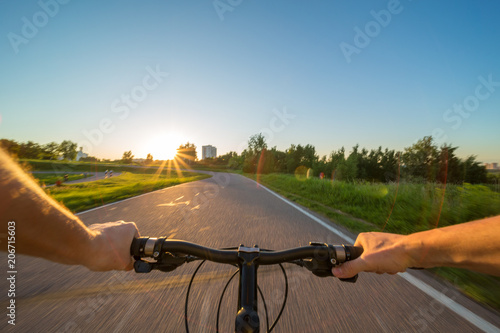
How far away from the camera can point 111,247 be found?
1104 mm

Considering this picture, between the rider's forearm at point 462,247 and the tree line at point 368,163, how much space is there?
117 feet

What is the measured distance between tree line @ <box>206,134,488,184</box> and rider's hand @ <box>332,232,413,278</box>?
35.5 metres

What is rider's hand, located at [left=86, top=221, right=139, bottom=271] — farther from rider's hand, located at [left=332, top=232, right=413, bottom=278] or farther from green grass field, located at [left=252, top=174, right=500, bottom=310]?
green grass field, located at [left=252, top=174, right=500, bottom=310]

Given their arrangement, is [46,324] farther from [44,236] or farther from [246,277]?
[246,277]

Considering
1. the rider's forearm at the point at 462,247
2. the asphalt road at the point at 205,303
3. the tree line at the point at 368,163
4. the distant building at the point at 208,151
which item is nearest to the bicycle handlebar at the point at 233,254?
the rider's forearm at the point at 462,247

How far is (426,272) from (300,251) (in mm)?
3331

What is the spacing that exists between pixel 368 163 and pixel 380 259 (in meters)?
71.9

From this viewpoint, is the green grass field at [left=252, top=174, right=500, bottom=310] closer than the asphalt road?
No

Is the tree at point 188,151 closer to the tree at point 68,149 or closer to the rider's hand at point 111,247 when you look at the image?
the tree at point 68,149

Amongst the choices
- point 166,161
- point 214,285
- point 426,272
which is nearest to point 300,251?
point 214,285

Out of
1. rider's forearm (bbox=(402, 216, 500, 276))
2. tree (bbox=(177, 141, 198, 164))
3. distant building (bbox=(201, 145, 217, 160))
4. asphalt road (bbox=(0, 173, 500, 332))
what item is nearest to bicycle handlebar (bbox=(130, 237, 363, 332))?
rider's forearm (bbox=(402, 216, 500, 276))

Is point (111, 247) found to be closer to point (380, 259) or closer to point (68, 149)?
point (380, 259)

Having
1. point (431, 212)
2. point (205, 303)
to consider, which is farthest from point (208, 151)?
point (205, 303)

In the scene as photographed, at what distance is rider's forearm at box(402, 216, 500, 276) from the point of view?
2.97ft
